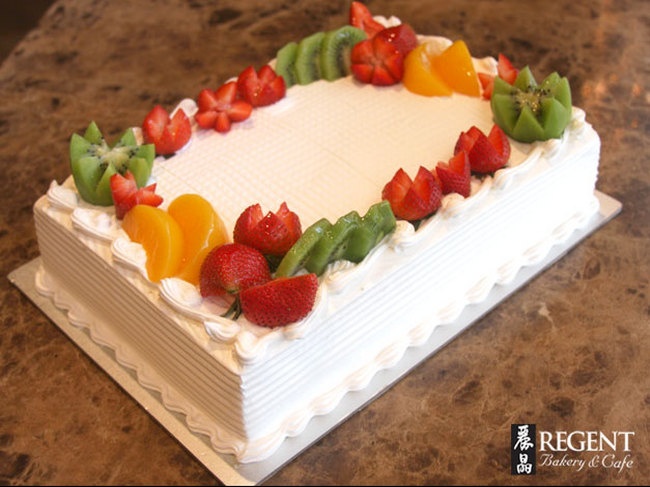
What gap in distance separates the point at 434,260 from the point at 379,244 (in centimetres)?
22

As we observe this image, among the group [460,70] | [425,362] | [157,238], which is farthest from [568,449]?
[460,70]

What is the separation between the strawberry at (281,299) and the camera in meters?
2.53

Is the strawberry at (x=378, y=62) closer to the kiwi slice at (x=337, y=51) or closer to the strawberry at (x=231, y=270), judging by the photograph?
the kiwi slice at (x=337, y=51)

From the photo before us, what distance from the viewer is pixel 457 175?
295 centimetres

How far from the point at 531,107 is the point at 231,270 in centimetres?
121

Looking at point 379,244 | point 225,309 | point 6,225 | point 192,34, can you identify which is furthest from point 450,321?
point 192,34

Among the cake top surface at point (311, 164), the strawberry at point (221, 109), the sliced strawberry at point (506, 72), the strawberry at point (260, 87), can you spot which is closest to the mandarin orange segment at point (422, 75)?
the cake top surface at point (311, 164)

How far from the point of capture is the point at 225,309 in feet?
8.70

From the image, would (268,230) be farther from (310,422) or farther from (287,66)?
(287,66)

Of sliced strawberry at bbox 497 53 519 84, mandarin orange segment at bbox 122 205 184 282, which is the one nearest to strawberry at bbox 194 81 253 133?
mandarin orange segment at bbox 122 205 184 282

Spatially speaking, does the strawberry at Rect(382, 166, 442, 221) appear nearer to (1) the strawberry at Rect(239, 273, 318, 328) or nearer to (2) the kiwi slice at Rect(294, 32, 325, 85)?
(1) the strawberry at Rect(239, 273, 318, 328)

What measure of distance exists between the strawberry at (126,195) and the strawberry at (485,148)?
0.94m

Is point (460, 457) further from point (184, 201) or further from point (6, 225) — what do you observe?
point (6, 225)

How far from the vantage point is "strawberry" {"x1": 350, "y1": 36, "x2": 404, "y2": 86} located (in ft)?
11.7
